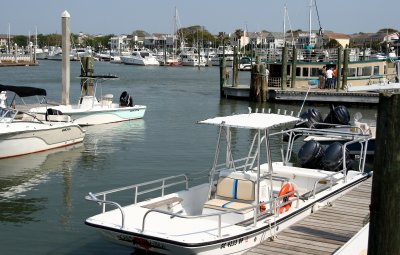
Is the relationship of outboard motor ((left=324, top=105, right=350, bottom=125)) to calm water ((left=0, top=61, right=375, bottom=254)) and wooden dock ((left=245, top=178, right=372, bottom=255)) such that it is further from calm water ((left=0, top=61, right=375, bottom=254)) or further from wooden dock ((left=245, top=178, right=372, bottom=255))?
wooden dock ((left=245, top=178, right=372, bottom=255))

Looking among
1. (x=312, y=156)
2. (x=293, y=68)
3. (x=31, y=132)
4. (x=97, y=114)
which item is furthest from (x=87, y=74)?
(x=312, y=156)

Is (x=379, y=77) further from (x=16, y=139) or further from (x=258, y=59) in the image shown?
(x=16, y=139)

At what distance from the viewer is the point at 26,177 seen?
17859 millimetres

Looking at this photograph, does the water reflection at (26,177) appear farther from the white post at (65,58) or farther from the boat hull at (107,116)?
the white post at (65,58)

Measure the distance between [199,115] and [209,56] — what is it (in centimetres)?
9919

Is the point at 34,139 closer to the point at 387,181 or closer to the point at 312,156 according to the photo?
the point at 312,156

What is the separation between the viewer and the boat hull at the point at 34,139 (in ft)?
65.6

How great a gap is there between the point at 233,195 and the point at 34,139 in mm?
12267

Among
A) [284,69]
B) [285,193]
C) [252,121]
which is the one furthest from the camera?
[284,69]

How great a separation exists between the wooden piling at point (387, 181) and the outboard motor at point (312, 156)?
10.4 m

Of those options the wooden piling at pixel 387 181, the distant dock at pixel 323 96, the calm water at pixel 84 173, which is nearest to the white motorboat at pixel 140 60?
the distant dock at pixel 323 96

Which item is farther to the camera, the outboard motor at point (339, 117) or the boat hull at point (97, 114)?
the boat hull at point (97, 114)

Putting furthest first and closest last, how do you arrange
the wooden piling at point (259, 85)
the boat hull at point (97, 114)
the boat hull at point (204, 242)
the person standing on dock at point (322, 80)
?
the person standing on dock at point (322, 80)
the wooden piling at point (259, 85)
the boat hull at point (97, 114)
the boat hull at point (204, 242)

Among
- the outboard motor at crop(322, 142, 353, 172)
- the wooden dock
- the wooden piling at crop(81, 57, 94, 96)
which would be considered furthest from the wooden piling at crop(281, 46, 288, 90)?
the wooden dock
